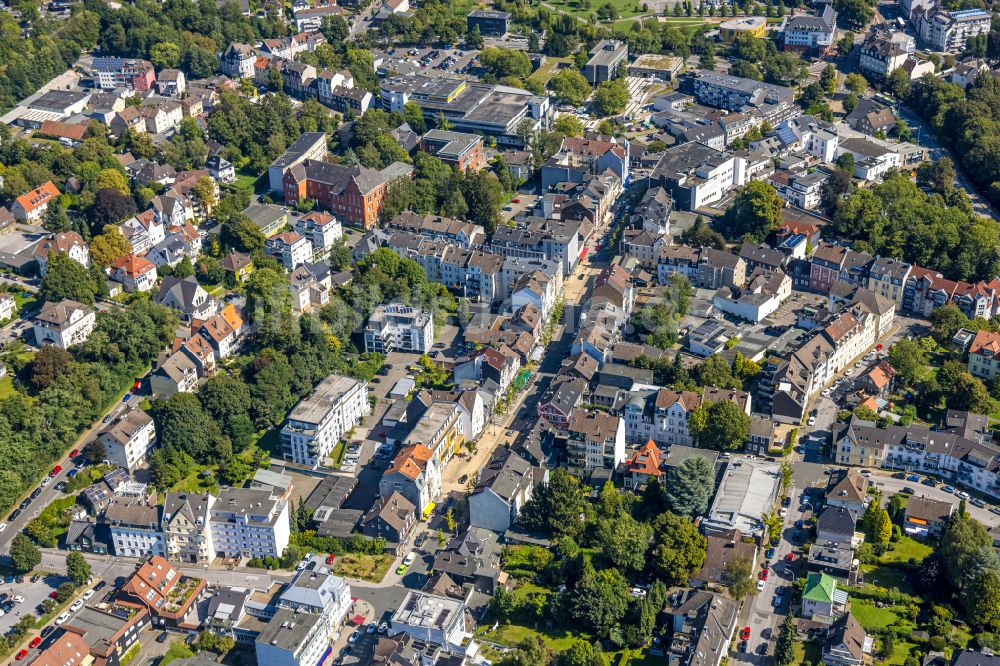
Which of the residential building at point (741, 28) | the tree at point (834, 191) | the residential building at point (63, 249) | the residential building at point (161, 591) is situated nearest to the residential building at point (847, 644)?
the residential building at point (161, 591)

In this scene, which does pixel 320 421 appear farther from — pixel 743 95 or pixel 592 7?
pixel 592 7

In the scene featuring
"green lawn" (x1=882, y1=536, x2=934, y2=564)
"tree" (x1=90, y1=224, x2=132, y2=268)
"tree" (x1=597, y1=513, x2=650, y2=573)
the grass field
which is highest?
"tree" (x1=90, y1=224, x2=132, y2=268)

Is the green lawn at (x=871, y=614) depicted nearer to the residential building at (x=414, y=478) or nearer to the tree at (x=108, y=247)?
the residential building at (x=414, y=478)

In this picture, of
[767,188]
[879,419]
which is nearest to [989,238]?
[767,188]

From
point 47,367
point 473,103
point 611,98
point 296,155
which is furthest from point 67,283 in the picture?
Result: point 611,98

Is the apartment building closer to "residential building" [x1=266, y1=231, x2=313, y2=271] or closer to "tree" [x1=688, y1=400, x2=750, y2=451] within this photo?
"tree" [x1=688, y1=400, x2=750, y2=451]

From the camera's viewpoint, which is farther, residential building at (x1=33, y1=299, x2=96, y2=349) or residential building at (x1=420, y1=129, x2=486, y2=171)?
residential building at (x1=420, y1=129, x2=486, y2=171)

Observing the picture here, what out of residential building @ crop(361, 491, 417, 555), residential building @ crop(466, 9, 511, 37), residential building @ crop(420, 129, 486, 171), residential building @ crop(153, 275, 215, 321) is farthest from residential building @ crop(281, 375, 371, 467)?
residential building @ crop(466, 9, 511, 37)
